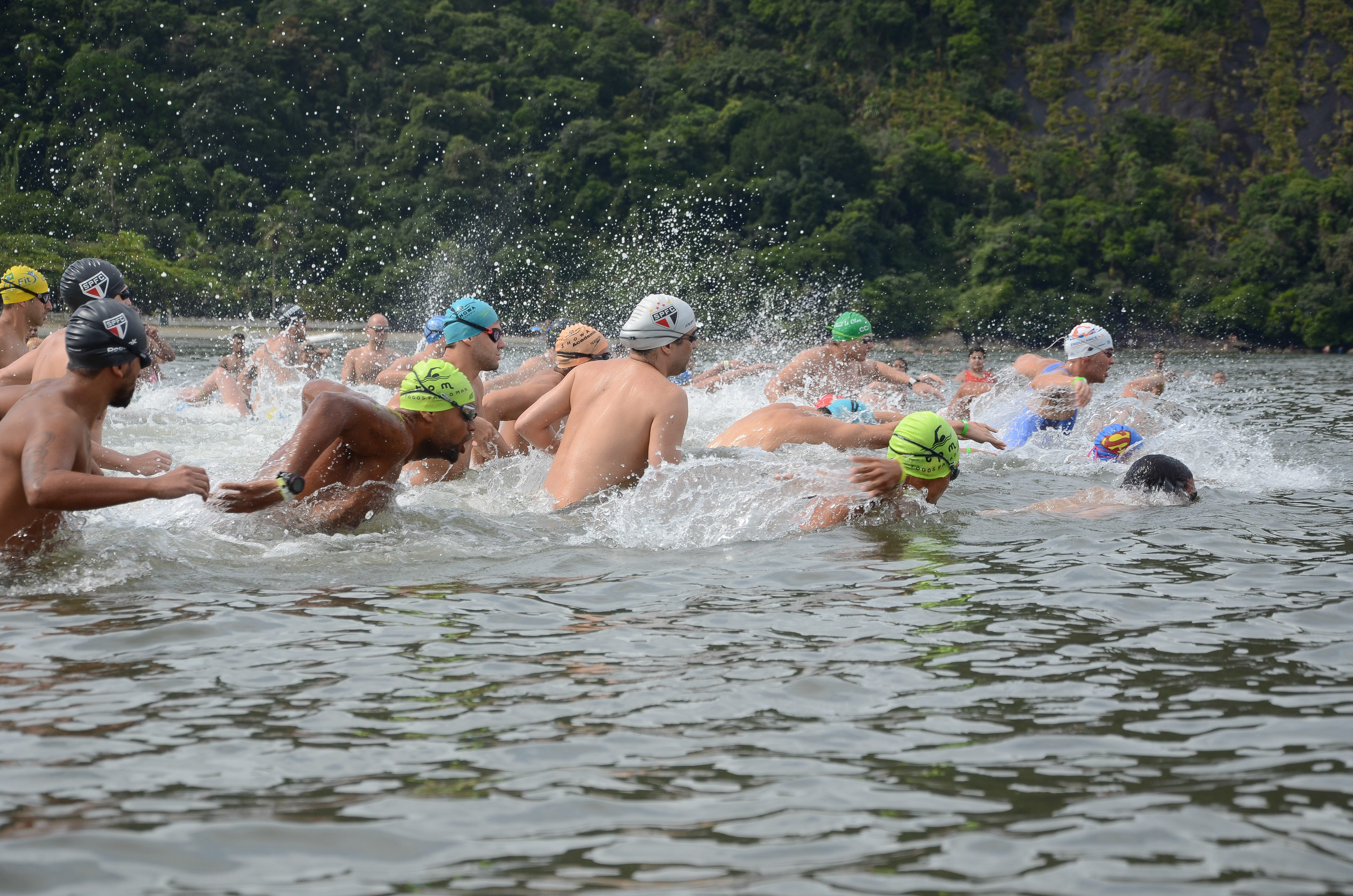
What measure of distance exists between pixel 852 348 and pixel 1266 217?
51.3 m

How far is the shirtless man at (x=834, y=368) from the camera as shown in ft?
41.4

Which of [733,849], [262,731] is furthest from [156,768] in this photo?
[733,849]

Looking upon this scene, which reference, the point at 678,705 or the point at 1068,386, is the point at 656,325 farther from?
the point at 1068,386

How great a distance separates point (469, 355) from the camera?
8125 millimetres

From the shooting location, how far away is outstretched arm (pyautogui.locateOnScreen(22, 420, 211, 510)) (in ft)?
16.0

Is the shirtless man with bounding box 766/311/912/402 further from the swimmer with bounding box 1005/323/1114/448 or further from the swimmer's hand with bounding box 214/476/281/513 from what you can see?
the swimmer's hand with bounding box 214/476/281/513

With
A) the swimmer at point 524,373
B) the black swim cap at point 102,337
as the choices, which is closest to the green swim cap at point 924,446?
the swimmer at point 524,373

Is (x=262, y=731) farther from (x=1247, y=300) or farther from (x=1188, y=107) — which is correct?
(x=1188, y=107)

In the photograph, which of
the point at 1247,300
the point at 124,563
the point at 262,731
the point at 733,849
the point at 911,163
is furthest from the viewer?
the point at 911,163

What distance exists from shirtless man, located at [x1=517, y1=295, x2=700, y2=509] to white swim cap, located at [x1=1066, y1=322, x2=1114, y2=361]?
5.17 m

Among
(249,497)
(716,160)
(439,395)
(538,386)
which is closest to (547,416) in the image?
(538,386)

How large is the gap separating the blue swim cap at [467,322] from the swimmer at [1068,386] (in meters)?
5.35

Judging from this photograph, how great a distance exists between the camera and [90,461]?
5.25 metres

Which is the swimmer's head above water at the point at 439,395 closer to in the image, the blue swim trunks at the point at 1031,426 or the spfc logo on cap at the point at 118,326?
the spfc logo on cap at the point at 118,326
